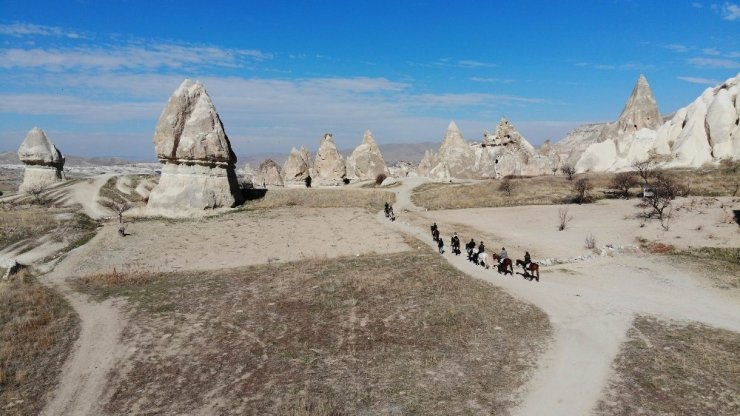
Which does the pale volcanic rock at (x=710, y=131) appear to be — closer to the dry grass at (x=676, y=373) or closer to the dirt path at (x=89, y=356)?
the dry grass at (x=676, y=373)

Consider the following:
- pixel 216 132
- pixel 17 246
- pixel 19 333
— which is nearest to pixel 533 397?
pixel 19 333

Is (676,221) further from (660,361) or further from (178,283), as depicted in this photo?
(178,283)

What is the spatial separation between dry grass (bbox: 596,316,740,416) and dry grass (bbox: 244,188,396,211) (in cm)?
2547

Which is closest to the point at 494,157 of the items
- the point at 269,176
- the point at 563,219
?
the point at 269,176

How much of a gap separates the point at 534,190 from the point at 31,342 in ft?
122

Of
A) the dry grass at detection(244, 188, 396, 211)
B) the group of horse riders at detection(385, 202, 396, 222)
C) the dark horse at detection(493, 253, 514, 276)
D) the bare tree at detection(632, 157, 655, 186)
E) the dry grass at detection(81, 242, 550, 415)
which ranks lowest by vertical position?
the dry grass at detection(81, 242, 550, 415)

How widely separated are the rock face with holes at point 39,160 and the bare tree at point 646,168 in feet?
156

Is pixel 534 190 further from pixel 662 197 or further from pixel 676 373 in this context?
pixel 676 373

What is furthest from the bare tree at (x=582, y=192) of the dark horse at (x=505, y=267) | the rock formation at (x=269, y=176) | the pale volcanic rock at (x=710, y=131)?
the rock formation at (x=269, y=176)

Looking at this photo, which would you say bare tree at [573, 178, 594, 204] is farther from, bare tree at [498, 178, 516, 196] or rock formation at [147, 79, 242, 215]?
rock formation at [147, 79, 242, 215]

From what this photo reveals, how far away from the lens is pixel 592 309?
12930 mm

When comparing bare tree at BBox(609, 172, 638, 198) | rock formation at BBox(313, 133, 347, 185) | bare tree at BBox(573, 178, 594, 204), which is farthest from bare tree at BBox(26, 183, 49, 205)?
bare tree at BBox(609, 172, 638, 198)

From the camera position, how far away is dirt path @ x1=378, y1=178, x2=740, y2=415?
→ 855cm

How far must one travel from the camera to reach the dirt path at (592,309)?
8547 mm
